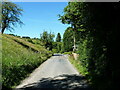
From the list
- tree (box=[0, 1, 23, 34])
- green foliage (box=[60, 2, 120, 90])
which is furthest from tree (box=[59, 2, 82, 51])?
tree (box=[0, 1, 23, 34])

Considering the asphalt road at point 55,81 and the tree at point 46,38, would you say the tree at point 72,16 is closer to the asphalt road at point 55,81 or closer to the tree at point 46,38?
the asphalt road at point 55,81

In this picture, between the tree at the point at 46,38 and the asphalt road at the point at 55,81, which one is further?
the tree at the point at 46,38

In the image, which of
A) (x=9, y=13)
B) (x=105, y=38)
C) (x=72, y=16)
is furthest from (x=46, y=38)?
(x=105, y=38)

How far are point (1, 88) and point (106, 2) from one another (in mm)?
6920

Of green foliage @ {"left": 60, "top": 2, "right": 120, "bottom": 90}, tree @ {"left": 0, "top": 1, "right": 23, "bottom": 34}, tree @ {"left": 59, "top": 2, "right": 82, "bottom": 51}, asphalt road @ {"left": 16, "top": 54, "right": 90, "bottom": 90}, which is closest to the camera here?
green foliage @ {"left": 60, "top": 2, "right": 120, "bottom": 90}

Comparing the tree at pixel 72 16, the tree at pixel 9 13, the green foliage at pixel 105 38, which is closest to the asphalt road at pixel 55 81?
the green foliage at pixel 105 38

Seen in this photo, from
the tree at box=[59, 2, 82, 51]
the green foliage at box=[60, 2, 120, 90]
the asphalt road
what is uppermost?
the tree at box=[59, 2, 82, 51]

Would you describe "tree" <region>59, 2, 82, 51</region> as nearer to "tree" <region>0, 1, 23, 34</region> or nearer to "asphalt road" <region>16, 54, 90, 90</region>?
"asphalt road" <region>16, 54, 90, 90</region>

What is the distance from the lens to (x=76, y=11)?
11.3 meters

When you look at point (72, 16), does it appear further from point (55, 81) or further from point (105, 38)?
point (55, 81)

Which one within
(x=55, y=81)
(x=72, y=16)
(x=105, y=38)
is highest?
(x=72, y=16)

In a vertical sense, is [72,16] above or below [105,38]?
above

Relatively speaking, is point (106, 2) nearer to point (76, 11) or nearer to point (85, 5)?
point (85, 5)

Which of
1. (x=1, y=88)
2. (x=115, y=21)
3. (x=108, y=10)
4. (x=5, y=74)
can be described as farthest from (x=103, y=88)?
(x=5, y=74)
